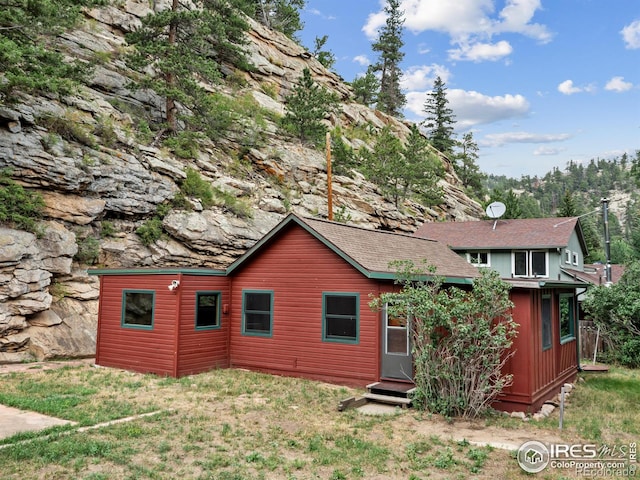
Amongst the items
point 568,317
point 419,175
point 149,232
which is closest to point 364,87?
point 419,175

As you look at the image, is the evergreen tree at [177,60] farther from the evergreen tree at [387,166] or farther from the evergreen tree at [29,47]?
the evergreen tree at [387,166]

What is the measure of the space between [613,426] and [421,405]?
11.5 feet

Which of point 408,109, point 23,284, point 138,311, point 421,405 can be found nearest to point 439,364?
point 421,405

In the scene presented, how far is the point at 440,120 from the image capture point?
54.0 metres

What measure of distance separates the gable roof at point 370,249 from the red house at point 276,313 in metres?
0.05

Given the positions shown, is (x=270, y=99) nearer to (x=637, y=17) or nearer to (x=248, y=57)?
(x=248, y=57)

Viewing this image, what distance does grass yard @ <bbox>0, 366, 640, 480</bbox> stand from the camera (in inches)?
235

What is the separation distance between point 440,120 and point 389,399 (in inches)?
1943

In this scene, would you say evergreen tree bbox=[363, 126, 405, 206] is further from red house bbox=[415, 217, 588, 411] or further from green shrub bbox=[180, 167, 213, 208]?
green shrub bbox=[180, 167, 213, 208]

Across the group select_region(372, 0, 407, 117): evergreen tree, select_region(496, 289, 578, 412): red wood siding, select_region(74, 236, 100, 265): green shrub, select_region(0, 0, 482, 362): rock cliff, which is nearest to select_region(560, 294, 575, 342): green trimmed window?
select_region(496, 289, 578, 412): red wood siding

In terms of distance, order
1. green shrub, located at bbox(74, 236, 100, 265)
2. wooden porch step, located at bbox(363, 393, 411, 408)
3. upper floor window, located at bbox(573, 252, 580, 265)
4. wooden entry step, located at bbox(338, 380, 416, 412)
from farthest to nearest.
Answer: upper floor window, located at bbox(573, 252, 580, 265)
green shrub, located at bbox(74, 236, 100, 265)
wooden porch step, located at bbox(363, 393, 411, 408)
wooden entry step, located at bbox(338, 380, 416, 412)

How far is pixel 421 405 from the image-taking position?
9.33m

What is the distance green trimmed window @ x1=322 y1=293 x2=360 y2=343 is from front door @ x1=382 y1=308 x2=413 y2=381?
0.80 meters

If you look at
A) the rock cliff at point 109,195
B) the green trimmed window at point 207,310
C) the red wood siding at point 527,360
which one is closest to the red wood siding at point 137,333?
the green trimmed window at point 207,310
